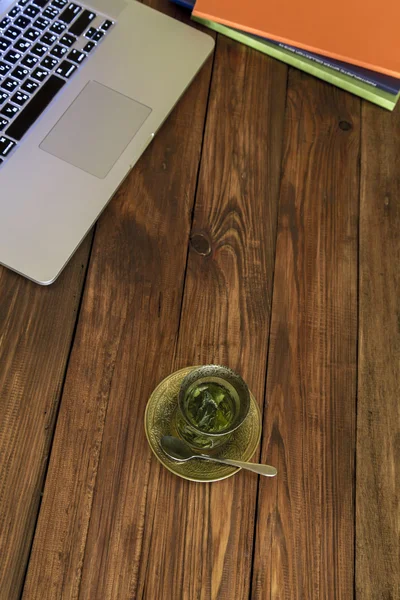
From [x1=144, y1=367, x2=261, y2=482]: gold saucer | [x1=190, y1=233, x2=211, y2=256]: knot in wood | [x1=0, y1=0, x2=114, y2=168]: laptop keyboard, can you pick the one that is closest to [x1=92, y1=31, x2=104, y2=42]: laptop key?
[x1=0, y1=0, x2=114, y2=168]: laptop keyboard

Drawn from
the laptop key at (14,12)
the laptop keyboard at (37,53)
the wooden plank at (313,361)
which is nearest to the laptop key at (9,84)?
the laptop keyboard at (37,53)

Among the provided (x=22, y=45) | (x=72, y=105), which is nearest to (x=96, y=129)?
(x=72, y=105)

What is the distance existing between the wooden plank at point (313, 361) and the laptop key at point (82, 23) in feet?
0.99

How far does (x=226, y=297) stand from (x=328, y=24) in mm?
438

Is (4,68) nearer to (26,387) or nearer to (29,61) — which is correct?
(29,61)

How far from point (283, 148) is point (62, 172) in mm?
309

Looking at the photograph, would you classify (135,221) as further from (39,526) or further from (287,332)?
Result: (39,526)

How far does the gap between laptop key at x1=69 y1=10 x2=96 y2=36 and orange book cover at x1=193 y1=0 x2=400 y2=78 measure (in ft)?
0.50

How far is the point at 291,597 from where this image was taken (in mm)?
699

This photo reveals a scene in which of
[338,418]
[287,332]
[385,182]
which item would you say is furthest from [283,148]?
[338,418]

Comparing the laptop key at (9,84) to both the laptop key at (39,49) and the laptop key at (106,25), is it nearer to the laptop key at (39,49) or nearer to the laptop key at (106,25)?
the laptop key at (39,49)

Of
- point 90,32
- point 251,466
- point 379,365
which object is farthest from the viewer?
point 90,32

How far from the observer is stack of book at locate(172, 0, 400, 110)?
94 cm

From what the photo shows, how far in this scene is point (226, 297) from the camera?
2.70 feet
